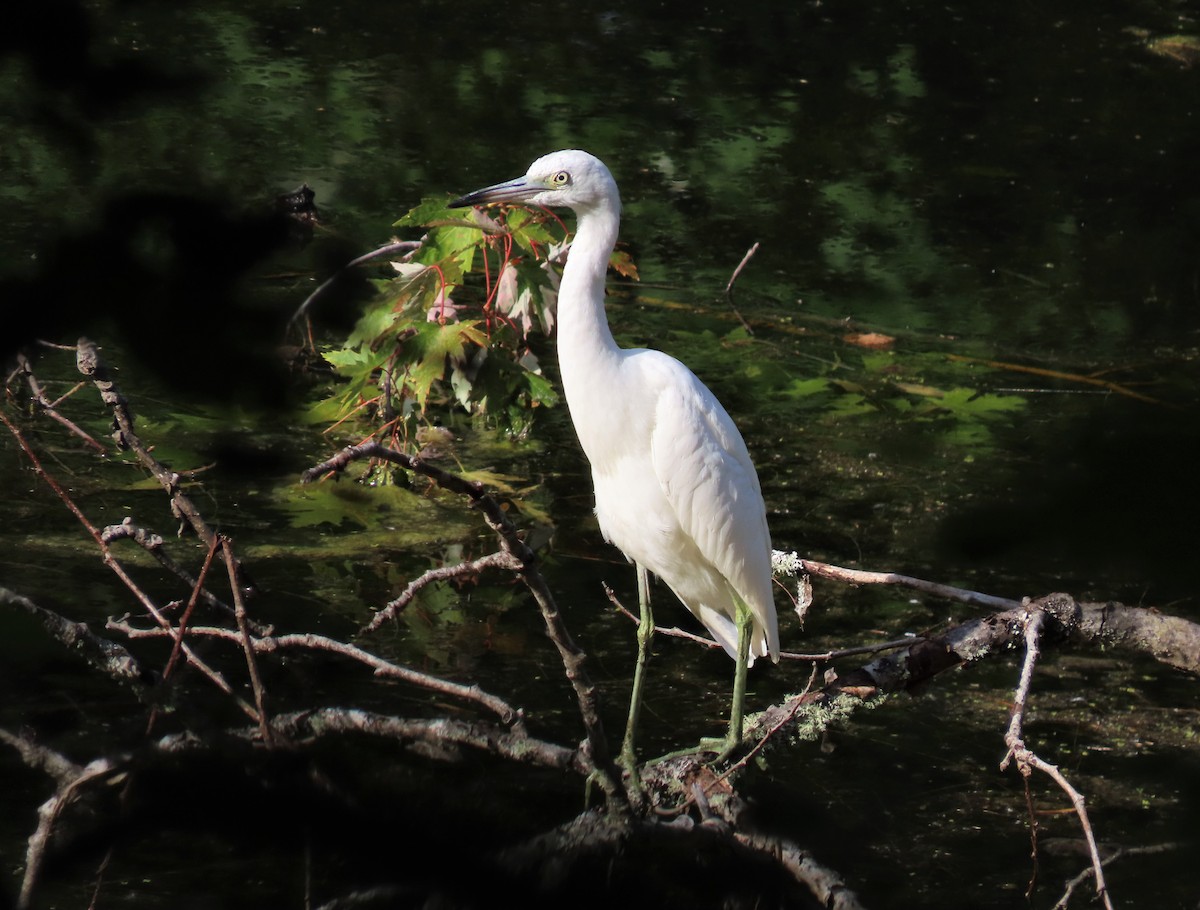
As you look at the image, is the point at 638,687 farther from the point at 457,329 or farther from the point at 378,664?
the point at 457,329

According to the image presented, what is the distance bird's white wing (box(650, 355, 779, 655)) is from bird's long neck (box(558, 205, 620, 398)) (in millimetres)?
164

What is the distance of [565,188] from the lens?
9.73ft

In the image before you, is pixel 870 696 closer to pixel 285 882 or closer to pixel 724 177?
pixel 285 882

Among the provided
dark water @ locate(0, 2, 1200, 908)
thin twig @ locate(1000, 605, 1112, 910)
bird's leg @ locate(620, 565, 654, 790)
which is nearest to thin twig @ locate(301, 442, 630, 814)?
dark water @ locate(0, 2, 1200, 908)

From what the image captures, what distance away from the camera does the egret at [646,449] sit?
2.94m

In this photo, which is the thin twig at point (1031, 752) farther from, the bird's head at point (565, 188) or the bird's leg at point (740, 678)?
the bird's head at point (565, 188)

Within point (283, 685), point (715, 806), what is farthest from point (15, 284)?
point (283, 685)

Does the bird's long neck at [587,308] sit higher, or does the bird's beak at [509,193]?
the bird's beak at [509,193]

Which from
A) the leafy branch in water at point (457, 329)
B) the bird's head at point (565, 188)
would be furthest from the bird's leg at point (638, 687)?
the leafy branch in water at point (457, 329)

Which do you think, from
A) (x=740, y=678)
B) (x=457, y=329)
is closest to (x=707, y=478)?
(x=740, y=678)

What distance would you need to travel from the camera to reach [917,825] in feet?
10.5

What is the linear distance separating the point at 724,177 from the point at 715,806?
229 inches

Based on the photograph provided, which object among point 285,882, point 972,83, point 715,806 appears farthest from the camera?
point 972,83

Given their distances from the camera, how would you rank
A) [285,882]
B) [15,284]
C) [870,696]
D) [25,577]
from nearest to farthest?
[15,284]
[285,882]
[870,696]
[25,577]
